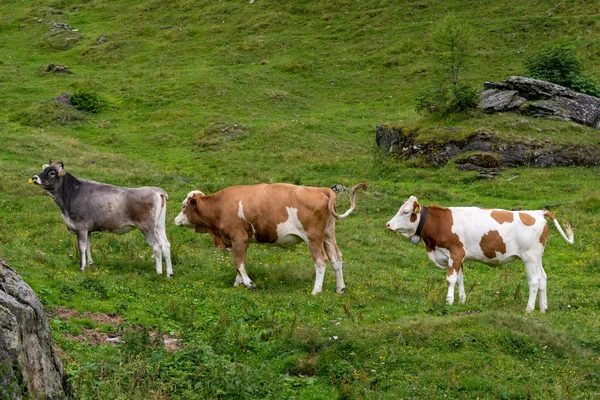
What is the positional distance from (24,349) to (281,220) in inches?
312

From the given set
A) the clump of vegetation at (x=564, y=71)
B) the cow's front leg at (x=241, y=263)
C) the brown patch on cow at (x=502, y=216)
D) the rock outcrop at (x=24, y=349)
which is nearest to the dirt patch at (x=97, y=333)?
the rock outcrop at (x=24, y=349)

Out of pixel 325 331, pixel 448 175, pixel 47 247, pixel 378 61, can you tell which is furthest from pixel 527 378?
pixel 378 61

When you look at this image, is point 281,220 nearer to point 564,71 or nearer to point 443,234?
point 443,234

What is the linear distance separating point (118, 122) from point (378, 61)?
2010 cm

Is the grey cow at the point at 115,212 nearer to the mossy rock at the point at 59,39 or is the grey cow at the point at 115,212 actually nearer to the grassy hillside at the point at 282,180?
the grassy hillside at the point at 282,180

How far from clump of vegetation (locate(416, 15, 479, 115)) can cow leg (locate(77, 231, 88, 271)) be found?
2206 cm

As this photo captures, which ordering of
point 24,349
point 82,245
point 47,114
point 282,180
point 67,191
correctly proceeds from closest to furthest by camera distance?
point 24,349 < point 82,245 < point 67,191 < point 282,180 < point 47,114

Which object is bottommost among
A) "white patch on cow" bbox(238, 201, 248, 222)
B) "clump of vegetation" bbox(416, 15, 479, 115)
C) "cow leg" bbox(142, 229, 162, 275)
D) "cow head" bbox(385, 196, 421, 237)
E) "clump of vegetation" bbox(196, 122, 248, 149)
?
"clump of vegetation" bbox(196, 122, 248, 149)

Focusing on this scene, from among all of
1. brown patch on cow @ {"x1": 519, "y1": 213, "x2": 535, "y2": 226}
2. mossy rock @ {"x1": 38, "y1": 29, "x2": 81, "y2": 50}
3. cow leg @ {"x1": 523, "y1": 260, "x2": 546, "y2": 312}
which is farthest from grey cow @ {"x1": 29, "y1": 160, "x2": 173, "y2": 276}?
mossy rock @ {"x1": 38, "y1": 29, "x2": 81, "y2": 50}

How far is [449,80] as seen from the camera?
45.0 meters

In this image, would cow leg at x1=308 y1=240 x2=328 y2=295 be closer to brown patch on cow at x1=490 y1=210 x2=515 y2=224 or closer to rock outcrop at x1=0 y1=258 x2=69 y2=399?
brown patch on cow at x1=490 y1=210 x2=515 y2=224

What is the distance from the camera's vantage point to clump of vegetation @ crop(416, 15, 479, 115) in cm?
3397

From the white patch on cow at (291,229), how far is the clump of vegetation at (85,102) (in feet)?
101

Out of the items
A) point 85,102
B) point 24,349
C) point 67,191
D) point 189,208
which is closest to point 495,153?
point 189,208
